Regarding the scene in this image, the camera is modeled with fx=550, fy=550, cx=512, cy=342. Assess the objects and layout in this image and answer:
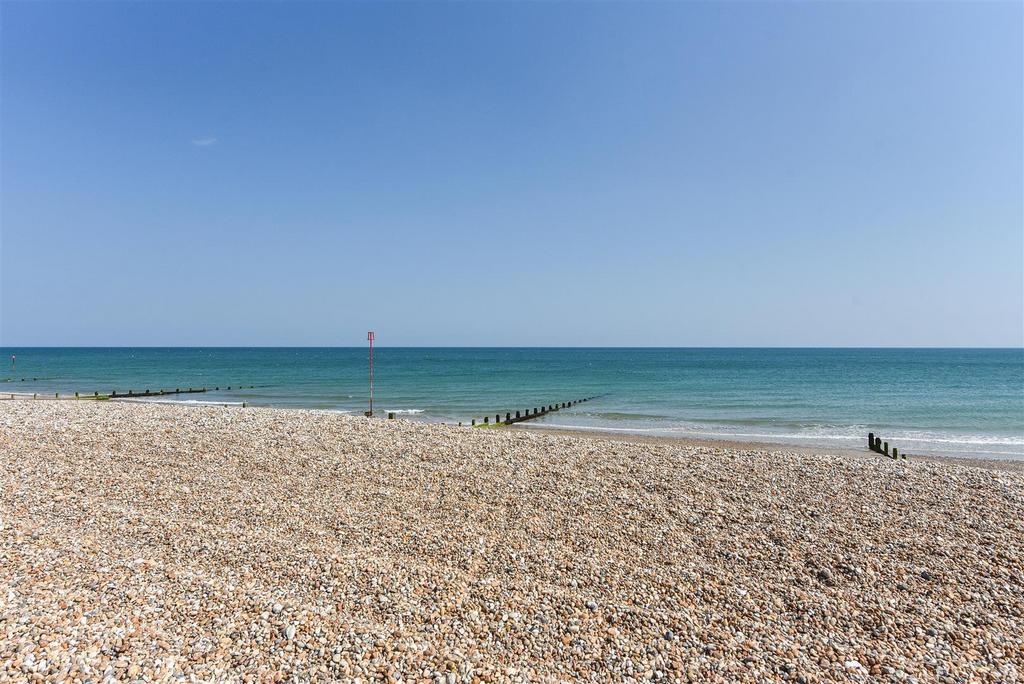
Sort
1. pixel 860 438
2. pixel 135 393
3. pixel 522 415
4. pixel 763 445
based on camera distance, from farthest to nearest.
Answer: pixel 135 393, pixel 522 415, pixel 860 438, pixel 763 445

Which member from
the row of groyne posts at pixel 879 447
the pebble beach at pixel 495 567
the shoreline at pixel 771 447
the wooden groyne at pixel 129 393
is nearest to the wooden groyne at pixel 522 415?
the shoreline at pixel 771 447

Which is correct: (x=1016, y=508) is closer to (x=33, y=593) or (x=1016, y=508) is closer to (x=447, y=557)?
(x=447, y=557)

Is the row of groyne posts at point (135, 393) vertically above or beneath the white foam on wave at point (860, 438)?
above

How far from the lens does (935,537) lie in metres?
9.45

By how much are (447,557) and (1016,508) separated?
1141 cm

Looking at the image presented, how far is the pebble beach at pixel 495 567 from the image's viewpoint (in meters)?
5.59

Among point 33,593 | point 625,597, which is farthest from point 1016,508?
point 33,593

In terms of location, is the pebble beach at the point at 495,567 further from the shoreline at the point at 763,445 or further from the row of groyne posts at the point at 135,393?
the row of groyne posts at the point at 135,393

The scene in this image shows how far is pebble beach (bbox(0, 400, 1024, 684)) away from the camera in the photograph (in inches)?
220

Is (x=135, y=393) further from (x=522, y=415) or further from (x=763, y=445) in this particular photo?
(x=763, y=445)

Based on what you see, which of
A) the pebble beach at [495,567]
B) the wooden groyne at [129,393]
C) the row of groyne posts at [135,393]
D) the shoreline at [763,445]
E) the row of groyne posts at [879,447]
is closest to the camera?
the pebble beach at [495,567]

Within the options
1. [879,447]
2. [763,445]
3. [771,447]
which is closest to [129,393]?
[763,445]

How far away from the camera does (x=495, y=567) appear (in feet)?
26.2

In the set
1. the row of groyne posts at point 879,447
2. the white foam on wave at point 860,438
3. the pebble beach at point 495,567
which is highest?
the pebble beach at point 495,567
